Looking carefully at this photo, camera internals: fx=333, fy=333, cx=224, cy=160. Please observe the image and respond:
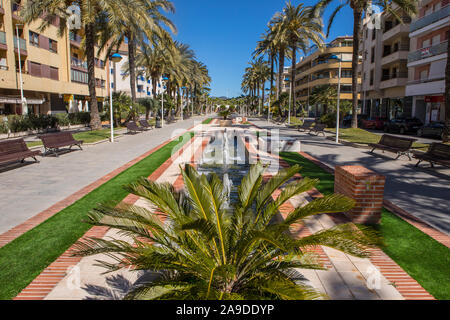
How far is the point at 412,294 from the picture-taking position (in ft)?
11.9

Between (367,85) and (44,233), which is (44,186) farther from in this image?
(367,85)

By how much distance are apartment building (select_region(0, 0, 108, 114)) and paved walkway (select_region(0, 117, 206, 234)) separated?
16375mm

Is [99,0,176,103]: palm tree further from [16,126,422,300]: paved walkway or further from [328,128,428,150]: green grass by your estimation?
[16,126,422,300]: paved walkway

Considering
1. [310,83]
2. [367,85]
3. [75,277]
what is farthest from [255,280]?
[310,83]

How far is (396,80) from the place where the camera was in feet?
121

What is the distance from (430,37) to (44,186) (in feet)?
119

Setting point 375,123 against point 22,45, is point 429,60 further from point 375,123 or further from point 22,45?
point 22,45

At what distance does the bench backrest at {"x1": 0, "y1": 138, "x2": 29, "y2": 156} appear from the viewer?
10480mm

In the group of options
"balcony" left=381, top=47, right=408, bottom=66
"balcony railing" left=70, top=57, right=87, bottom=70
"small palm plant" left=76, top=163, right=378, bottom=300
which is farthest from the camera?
"balcony railing" left=70, top=57, right=87, bottom=70

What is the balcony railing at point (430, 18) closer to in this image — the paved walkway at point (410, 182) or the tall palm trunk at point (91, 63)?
the paved walkway at point (410, 182)

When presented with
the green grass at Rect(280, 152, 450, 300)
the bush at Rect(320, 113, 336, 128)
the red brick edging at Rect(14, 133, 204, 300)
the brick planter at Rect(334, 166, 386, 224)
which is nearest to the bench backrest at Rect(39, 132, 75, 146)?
the red brick edging at Rect(14, 133, 204, 300)

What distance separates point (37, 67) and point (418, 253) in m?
35.9

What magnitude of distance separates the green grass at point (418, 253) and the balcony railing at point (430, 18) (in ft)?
96.8

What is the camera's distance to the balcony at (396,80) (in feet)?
119
